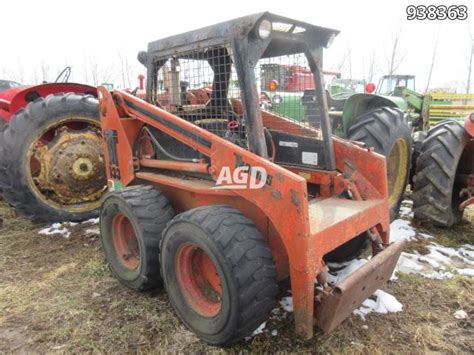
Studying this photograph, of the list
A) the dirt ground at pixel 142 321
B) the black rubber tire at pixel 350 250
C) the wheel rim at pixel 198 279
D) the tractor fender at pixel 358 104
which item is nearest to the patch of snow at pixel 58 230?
the dirt ground at pixel 142 321

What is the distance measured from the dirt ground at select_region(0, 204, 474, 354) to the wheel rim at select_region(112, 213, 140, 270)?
0.25 meters

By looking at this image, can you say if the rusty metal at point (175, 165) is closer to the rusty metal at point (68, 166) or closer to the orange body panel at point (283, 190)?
the orange body panel at point (283, 190)

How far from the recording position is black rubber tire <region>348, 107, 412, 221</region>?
4168 mm

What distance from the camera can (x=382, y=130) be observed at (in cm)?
423

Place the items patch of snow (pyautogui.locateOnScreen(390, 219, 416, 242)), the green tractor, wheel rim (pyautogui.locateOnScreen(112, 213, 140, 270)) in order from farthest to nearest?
1. patch of snow (pyautogui.locateOnScreen(390, 219, 416, 242))
2. wheel rim (pyautogui.locateOnScreen(112, 213, 140, 270))
3. the green tractor

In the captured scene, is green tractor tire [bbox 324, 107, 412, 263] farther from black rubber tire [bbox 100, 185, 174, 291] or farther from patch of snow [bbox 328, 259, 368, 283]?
black rubber tire [bbox 100, 185, 174, 291]

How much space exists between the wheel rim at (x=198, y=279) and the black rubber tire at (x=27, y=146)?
2.66 m

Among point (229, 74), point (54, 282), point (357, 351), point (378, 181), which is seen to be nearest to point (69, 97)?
point (54, 282)

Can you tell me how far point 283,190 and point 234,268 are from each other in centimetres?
54

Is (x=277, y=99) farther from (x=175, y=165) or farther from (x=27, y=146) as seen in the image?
(x=27, y=146)

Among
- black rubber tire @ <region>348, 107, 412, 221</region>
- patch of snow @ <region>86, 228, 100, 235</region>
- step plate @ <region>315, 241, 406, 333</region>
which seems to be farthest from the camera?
patch of snow @ <region>86, 228, 100, 235</region>

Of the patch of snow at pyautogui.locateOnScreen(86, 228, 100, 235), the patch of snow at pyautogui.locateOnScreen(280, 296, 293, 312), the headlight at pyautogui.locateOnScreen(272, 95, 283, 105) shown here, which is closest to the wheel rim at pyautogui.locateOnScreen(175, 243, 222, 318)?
the patch of snow at pyautogui.locateOnScreen(280, 296, 293, 312)

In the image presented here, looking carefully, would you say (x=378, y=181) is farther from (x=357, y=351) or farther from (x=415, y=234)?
(x=415, y=234)

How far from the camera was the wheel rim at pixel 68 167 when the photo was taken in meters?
4.78
